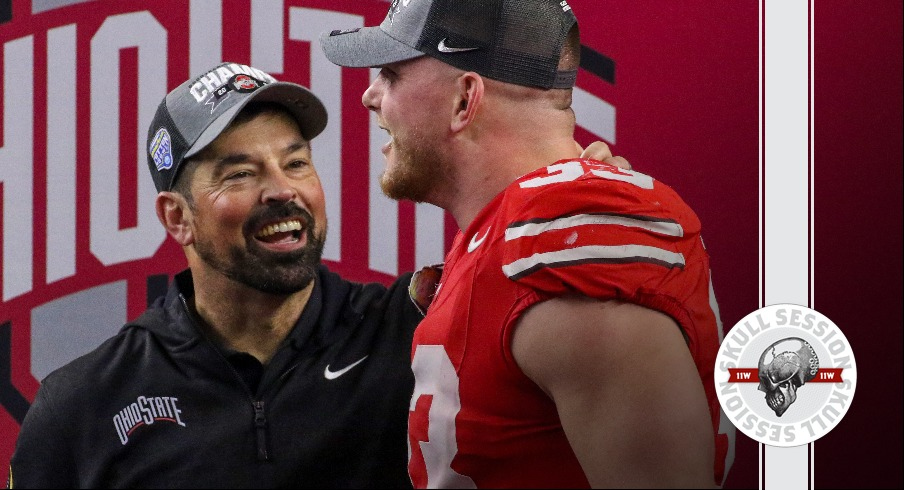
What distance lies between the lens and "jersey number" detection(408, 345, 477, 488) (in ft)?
3.79

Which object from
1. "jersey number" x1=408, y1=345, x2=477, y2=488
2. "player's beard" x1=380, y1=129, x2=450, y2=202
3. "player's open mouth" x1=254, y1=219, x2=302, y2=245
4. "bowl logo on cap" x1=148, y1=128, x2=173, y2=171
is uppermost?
"bowl logo on cap" x1=148, y1=128, x2=173, y2=171

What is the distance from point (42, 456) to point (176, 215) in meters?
0.49

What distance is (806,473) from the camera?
5.99 feet

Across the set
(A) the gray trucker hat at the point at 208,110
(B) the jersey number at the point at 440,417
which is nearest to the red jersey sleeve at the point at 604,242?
(B) the jersey number at the point at 440,417

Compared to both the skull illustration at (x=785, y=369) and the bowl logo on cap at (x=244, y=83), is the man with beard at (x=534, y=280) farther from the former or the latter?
the bowl logo on cap at (x=244, y=83)

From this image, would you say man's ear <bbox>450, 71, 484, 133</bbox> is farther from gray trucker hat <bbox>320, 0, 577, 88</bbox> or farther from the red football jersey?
the red football jersey

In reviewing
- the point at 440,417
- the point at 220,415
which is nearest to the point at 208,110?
the point at 220,415

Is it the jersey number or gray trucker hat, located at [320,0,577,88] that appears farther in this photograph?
gray trucker hat, located at [320,0,577,88]

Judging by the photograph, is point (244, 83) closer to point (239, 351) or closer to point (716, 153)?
point (239, 351)

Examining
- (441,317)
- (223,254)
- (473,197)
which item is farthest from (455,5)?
(223,254)

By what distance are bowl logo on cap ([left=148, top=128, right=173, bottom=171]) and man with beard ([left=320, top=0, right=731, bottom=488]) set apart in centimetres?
49

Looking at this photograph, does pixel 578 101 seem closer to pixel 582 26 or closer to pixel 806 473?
pixel 582 26

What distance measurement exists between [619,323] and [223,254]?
3.16 ft

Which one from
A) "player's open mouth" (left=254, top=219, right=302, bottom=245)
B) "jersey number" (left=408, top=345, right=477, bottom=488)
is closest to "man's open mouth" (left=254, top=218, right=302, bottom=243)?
"player's open mouth" (left=254, top=219, right=302, bottom=245)
